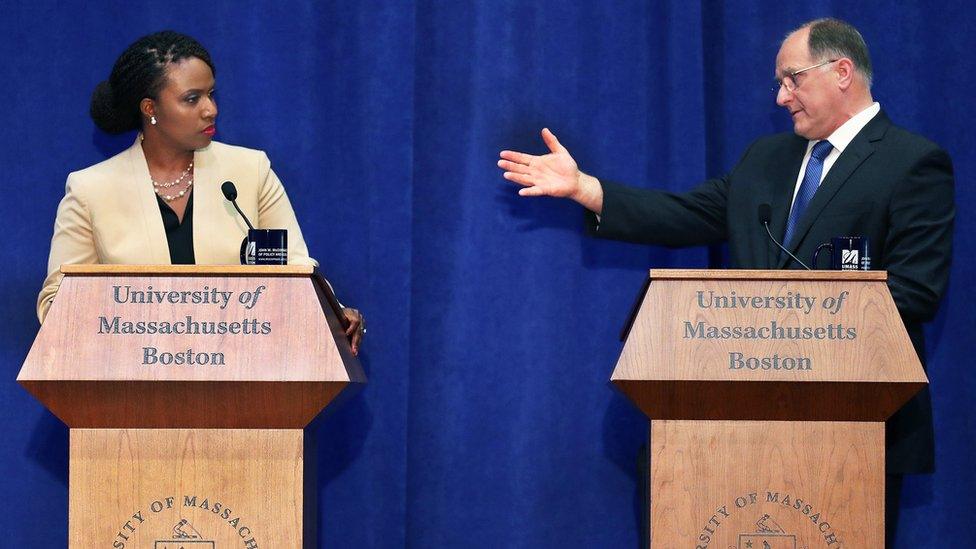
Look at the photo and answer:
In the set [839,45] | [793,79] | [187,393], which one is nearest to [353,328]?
[187,393]

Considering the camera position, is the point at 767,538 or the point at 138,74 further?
the point at 138,74

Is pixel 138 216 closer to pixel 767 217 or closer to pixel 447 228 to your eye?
pixel 447 228

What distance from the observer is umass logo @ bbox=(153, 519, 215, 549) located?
275cm

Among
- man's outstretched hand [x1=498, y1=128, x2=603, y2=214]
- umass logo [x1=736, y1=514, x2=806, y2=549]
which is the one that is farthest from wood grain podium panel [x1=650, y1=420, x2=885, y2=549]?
man's outstretched hand [x1=498, y1=128, x2=603, y2=214]

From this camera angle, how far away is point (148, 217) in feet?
11.3

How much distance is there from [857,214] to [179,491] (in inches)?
75.5

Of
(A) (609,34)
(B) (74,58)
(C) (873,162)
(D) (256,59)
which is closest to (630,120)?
(A) (609,34)

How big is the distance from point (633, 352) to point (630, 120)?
1.25 meters

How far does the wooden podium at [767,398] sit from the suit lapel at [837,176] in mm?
537

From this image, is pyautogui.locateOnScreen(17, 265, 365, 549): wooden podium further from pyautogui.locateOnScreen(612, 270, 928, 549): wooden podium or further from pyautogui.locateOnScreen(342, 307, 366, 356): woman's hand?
pyautogui.locateOnScreen(612, 270, 928, 549): wooden podium

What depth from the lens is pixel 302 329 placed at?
2703 mm

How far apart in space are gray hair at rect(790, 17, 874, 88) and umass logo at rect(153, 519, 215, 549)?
2.16 meters

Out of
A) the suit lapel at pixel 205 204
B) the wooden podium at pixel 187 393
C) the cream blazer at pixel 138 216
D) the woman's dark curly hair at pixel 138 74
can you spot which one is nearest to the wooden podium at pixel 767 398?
the wooden podium at pixel 187 393

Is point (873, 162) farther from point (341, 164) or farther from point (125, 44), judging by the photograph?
point (125, 44)
